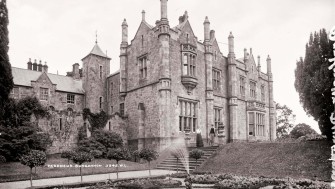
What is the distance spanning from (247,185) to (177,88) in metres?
15.6

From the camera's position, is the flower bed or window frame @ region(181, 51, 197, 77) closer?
the flower bed

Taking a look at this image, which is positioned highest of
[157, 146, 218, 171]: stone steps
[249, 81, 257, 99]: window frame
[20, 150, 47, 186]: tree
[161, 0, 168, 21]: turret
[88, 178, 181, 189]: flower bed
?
[161, 0, 168, 21]: turret

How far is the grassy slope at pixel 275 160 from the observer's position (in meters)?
16.8

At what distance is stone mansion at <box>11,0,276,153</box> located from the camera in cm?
2616

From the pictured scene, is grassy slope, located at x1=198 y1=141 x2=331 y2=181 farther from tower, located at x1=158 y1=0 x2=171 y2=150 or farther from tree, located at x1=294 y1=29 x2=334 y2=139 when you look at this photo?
tower, located at x1=158 y1=0 x2=171 y2=150

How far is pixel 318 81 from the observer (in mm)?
17688

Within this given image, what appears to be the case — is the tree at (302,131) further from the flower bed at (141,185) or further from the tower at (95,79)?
the flower bed at (141,185)

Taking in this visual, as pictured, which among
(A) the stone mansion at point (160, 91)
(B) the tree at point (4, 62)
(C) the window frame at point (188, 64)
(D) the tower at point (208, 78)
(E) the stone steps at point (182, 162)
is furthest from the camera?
(D) the tower at point (208, 78)

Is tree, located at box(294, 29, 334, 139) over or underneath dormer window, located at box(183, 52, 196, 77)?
underneath

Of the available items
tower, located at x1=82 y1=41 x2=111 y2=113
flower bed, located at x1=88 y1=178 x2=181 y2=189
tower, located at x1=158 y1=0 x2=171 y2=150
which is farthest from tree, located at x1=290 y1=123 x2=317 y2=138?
flower bed, located at x1=88 y1=178 x2=181 y2=189

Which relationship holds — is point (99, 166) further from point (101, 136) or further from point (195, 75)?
point (195, 75)

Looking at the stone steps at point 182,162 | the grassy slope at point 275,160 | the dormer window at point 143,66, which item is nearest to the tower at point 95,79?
the dormer window at point 143,66

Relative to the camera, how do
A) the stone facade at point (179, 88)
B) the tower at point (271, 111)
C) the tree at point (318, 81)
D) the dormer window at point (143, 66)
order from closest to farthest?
the tree at point (318, 81) < the stone facade at point (179, 88) < the dormer window at point (143, 66) < the tower at point (271, 111)

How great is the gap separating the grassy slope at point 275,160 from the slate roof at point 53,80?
2032 cm
